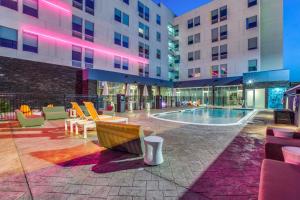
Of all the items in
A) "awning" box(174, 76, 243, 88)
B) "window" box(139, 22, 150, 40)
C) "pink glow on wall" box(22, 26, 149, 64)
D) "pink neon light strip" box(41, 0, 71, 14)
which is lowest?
"awning" box(174, 76, 243, 88)

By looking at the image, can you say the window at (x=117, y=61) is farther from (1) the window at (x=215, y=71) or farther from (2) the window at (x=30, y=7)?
(1) the window at (x=215, y=71)

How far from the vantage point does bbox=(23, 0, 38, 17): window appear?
46.5 feet

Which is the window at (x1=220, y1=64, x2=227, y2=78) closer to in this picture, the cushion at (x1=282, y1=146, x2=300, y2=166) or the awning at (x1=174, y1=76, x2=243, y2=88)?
the awning at (x1=174, y1=76, x2=243, y2=88)

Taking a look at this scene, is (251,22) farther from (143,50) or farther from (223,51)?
(143,50)

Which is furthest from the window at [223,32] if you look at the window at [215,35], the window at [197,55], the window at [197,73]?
the window at [197,73]

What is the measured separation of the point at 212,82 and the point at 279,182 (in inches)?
1020

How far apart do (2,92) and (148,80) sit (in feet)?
52.3

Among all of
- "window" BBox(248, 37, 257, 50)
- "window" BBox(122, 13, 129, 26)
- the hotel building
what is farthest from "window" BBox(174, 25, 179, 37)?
"window" BBox(248, 37, 257, 50)

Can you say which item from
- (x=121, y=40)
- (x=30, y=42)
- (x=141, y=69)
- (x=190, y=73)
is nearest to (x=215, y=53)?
(x=190, y=73)

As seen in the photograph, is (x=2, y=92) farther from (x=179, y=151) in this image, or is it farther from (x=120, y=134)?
(x=179, y=151)

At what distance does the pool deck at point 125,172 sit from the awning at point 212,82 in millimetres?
21023

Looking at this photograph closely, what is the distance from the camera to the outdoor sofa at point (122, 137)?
4.20 metres

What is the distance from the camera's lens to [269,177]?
1.98 meters

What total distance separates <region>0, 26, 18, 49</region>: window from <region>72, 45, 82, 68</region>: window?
4811mm
